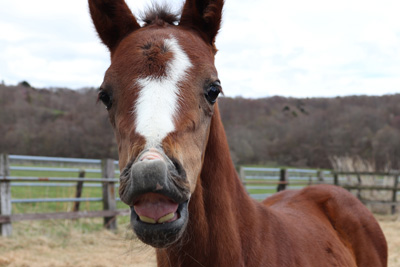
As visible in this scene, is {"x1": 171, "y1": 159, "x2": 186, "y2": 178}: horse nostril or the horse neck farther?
the horse neck

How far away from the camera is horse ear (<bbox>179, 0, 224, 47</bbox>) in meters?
2.35

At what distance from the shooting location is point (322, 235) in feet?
10.3

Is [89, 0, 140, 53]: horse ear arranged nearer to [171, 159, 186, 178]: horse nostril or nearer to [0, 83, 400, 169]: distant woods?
[171, 159, 186, 178]: horse nostril

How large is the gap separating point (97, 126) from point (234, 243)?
83.9ft

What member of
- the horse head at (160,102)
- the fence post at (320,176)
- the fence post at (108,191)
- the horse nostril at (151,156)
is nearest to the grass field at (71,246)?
the fence post at (108,191)

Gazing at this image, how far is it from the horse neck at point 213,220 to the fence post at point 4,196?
648 centimetres

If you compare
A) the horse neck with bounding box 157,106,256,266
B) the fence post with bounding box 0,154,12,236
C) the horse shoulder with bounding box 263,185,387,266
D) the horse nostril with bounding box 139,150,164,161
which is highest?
the horse nostril with bounding box 139,150,164,161

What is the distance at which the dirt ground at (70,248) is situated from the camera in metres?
5.84

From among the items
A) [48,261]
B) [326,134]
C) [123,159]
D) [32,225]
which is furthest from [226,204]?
[326,134]

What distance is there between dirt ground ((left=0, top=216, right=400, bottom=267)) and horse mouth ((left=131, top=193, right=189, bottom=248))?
131 inches

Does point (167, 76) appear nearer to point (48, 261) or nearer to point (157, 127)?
point (157, 127)

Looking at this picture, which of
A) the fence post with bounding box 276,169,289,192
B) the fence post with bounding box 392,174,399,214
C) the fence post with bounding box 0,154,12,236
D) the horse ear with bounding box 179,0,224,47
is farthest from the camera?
the fence post with bounding box 276,169,289,192

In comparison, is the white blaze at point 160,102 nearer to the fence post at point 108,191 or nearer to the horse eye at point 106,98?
the horse eye at point 106,98

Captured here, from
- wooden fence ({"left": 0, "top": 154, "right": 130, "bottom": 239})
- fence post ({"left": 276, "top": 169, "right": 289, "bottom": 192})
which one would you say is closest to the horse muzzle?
wooden fence ({"left": 0, "top": 154, "right": 130, "bottom": 239})
